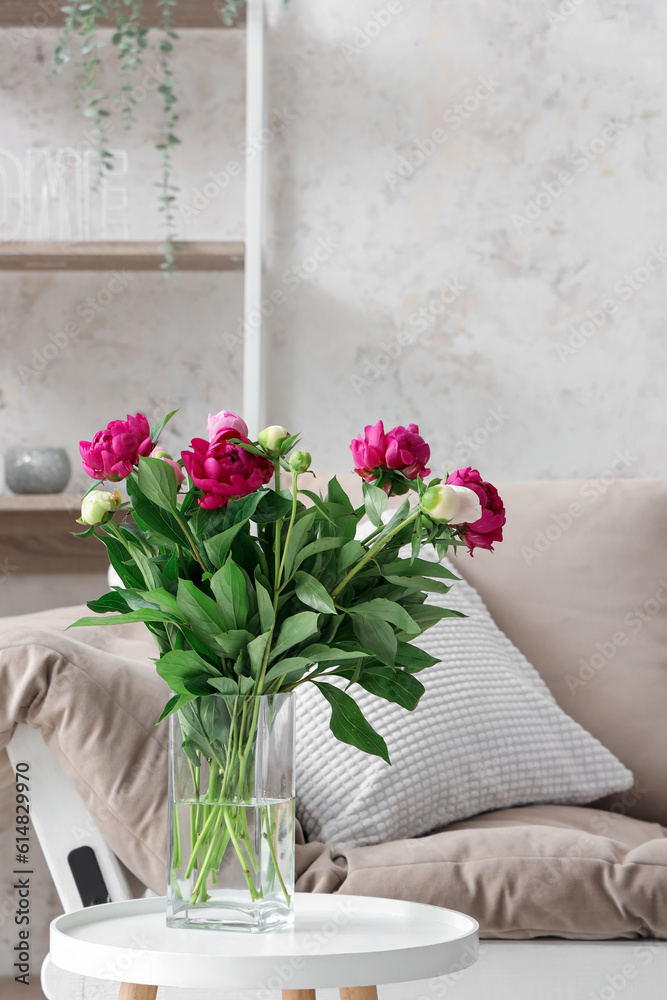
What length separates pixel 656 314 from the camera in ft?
6.64

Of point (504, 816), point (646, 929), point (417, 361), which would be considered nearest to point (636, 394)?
point (417, 361)

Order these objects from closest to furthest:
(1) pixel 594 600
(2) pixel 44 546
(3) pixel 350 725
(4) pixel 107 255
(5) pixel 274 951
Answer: (5) pixel 274 951
(3) pixel 350 725
(1) pixel 594 600
(4) pixel 107 255
(2) pixel 44 546

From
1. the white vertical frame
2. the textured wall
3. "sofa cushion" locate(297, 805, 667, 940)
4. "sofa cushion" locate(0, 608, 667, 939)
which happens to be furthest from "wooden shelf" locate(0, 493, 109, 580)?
"sofa cushion" locate(297, 805, 667, 940)

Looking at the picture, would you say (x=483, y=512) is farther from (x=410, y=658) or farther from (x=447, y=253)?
(x=447, y=253)

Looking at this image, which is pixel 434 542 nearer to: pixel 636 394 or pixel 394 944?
pixel 394 944

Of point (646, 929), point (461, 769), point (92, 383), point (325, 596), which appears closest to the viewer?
point (325, 596)

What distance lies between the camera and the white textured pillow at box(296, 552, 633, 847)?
1.12 m

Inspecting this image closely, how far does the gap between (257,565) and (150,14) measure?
5.04ft

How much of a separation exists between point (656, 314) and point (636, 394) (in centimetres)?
17

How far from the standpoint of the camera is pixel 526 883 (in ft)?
3.21

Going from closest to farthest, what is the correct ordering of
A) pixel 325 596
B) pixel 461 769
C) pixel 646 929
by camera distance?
pixel 325 596 → pixel 646 929 → pixel 461 769

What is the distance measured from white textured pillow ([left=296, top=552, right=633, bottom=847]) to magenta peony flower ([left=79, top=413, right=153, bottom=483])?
22.2 inches

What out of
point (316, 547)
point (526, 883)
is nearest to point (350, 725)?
point (316, 547)

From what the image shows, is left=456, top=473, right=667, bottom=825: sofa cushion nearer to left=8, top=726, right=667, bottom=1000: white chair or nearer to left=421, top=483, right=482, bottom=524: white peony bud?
left=8, top=726, right=667, bottom=1000: white chair
